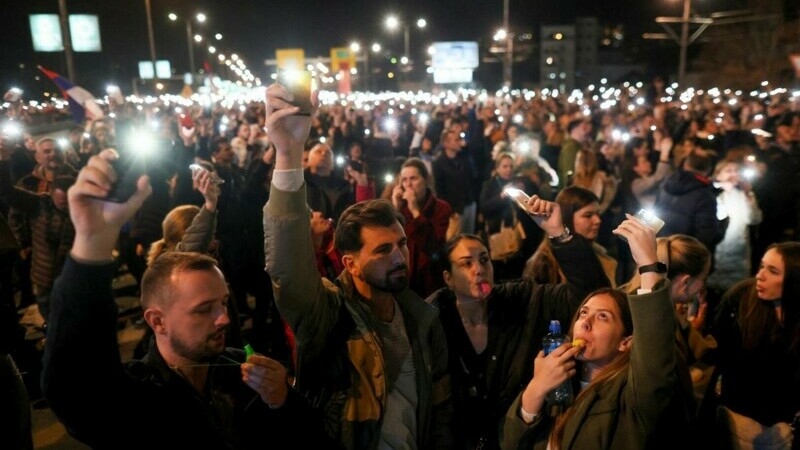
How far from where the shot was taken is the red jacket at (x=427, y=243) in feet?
16.5

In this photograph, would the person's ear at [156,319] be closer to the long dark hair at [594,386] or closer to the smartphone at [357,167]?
the long dark hair at [594,386]

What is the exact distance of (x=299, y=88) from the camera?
7.38ft

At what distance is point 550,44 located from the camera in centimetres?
10231

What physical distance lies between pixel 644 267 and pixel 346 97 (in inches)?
Result: 1259

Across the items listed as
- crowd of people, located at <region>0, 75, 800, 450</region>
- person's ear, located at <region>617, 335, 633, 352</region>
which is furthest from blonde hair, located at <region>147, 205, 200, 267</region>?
person's ear, located at <region>617, 335, 633, 352</region>

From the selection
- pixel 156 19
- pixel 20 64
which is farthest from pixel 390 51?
pixel 20 64

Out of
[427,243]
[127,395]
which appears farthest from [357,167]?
[127,395]

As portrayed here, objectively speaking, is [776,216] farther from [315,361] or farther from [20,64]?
[20,64]

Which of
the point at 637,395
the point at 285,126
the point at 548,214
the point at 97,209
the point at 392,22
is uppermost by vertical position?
the point at 392,22

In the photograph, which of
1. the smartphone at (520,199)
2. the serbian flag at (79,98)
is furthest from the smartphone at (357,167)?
the smartphone at (520,199)

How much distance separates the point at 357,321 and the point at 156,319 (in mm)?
759

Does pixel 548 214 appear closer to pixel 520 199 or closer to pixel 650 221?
pixel 520 199

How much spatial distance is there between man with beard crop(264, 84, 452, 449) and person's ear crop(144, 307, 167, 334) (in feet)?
1.32

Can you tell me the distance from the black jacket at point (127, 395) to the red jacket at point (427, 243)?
266 centimetres
